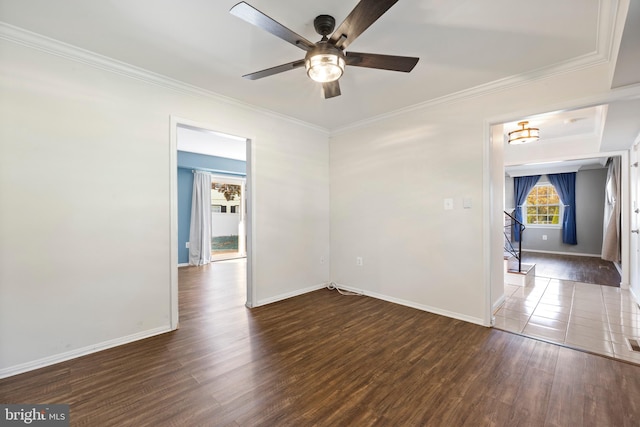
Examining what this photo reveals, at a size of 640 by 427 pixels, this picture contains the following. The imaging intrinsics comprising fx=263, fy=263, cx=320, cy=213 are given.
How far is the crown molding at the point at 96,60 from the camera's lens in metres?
1.92

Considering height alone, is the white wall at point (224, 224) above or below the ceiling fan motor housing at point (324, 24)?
below

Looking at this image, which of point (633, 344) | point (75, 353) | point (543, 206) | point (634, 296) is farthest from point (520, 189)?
point (75, 353)

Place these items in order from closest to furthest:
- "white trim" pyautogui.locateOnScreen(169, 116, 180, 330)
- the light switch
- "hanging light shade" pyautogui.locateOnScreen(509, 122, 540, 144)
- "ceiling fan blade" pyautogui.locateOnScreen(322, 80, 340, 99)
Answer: "ceiling fan blade" pyautogui.locateOnScreen(322, 80, 340, 99) < "white trim" pyautogui.locateOnScreen(169, 116, 180, 330) < the light switch < "hanging light shade" pyautogui.locateOnScreen(509, 122, 540, 144)

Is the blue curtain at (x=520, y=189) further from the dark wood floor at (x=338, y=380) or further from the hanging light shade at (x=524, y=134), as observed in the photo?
the dark wood floor at (x=338, y=380)

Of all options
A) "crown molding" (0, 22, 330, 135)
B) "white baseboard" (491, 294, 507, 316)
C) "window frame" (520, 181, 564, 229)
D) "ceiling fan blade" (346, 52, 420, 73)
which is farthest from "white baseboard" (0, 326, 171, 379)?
"window frame" (520, 181, 564, 229)

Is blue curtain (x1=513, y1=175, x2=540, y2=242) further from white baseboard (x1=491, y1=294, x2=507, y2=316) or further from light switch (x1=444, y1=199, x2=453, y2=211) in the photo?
light switch (x1=444, y1=199, x2=453, y2=211)

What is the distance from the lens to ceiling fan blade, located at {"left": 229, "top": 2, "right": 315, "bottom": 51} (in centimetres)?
130

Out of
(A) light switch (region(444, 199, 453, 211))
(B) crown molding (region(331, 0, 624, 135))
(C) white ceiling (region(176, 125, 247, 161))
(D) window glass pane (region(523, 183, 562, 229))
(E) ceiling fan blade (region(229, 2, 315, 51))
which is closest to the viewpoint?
(E) ceiling fan blade (region(229, 2, 315, 51))

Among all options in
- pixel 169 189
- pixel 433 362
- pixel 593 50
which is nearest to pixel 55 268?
pixel 169 189

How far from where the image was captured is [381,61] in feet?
5.90

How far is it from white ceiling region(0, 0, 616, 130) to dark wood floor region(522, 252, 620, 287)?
169 inches

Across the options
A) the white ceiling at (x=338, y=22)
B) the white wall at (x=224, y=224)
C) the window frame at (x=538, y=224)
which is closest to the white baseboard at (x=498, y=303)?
the white ceiling at (x=338, y=22)

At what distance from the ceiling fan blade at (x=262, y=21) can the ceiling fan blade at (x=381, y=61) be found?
0.97 ft

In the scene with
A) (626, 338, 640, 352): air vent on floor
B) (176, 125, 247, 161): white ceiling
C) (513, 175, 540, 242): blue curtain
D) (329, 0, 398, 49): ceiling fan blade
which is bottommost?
(626, 338, 640, 352): air vent on floor
